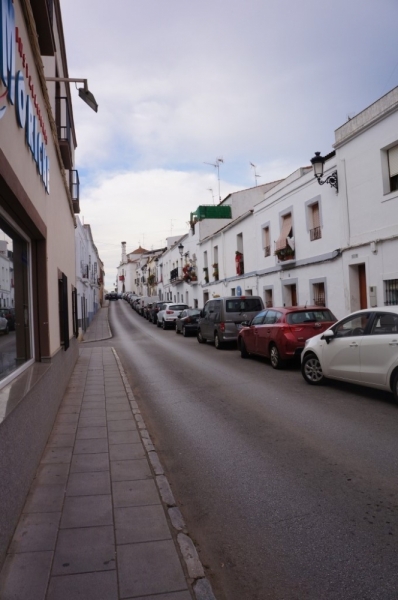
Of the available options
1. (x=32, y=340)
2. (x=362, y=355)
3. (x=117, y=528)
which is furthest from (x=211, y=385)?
(x=117, y=528)

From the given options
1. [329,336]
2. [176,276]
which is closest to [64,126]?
[329,336]

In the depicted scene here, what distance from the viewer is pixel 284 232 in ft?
60.9

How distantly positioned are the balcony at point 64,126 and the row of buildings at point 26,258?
1.83m

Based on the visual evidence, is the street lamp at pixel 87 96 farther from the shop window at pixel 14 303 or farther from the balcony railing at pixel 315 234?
the balcony railing at pixel 315 234

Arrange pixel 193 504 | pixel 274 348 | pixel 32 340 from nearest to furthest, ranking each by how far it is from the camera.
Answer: pixel 193 504, pixel 32 340, pixel 274 348

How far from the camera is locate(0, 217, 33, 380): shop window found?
4.59m

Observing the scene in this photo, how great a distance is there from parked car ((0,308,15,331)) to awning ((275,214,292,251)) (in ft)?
46.4

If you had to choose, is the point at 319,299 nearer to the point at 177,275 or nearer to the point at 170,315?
the point at 170,315

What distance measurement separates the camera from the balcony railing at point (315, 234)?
15.9m

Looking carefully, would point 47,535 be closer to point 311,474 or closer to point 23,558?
point 23,558

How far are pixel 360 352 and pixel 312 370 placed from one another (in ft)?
5.16

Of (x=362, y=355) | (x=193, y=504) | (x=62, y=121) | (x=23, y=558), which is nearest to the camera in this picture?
(x=23, y=558)

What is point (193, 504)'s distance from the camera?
162 inches

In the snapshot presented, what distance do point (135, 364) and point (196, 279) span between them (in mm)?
21473
